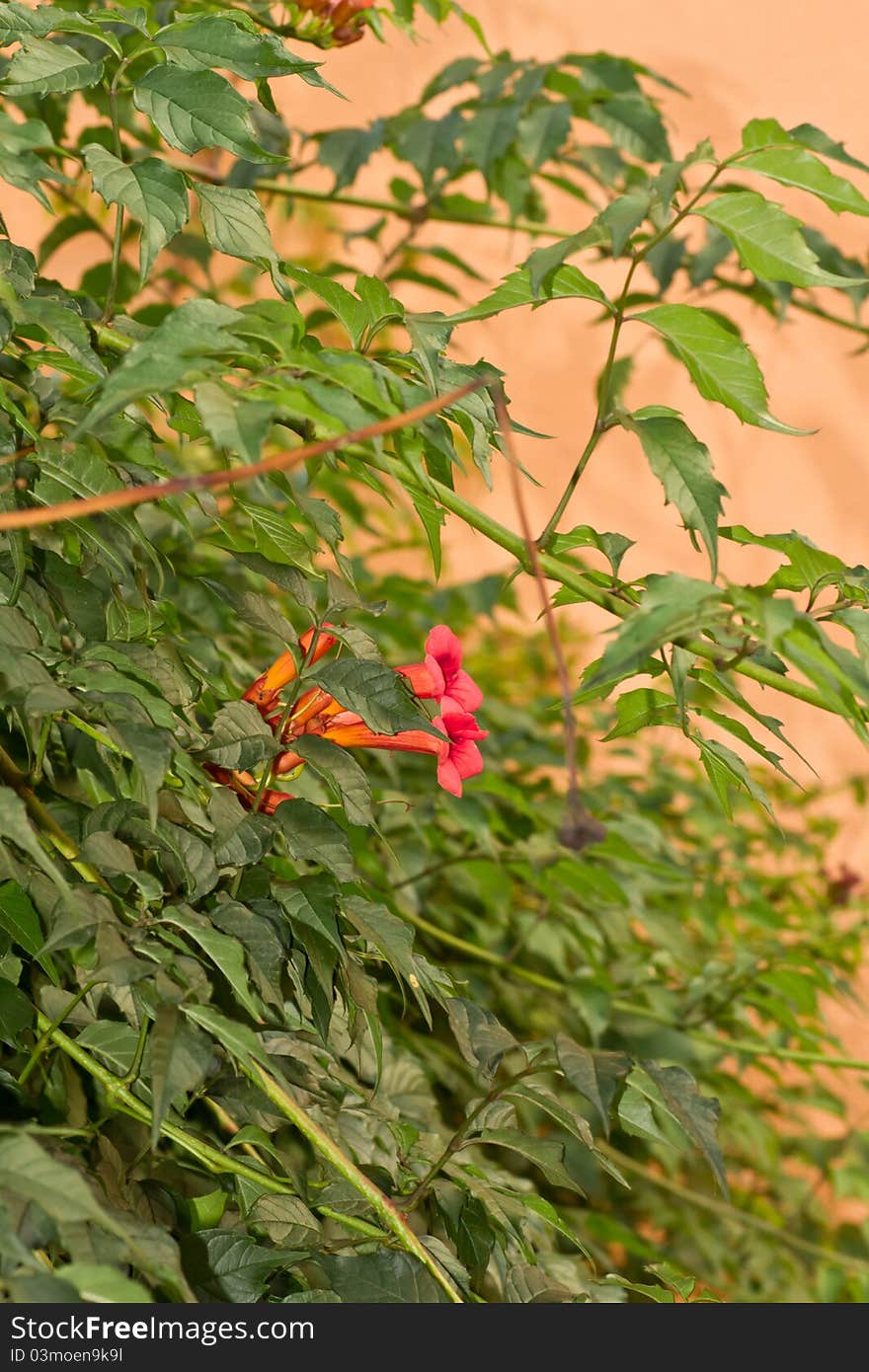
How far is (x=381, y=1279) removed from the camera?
0.43 m

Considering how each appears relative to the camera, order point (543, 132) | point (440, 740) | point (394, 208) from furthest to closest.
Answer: point (394, 208), point (543, 132), point (440, 740)

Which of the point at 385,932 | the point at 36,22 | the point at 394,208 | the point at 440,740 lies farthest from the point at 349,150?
the point at 385,932

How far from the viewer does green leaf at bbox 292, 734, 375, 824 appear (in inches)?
18.4

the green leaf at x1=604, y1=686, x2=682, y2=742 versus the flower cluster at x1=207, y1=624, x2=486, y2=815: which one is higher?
the green leaf at x1=604, y1=686, x2=682, y2=742

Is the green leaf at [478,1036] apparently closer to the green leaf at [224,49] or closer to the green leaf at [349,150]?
the green leaf at [224,49]

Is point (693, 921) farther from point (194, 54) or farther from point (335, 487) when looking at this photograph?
point (194, 54)

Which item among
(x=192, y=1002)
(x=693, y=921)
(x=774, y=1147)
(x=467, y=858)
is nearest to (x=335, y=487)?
(x=467, y=858)

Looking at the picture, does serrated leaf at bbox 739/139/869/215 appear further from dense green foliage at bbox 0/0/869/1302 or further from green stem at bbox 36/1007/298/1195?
green stem at bbox 36/1007/298/1195

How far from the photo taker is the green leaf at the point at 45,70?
0.44m

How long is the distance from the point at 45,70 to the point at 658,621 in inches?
12.6

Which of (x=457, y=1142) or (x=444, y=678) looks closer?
(x=457, y=1142)

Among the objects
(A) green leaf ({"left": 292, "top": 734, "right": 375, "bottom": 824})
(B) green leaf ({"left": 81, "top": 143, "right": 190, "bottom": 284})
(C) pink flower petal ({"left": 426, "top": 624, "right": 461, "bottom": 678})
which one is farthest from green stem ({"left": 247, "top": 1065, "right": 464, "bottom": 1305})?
(B) green leaf ({"left": 81, "top": 143, "right": 190, "bottom": 284})

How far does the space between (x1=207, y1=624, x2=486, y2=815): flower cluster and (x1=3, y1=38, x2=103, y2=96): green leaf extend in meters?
0.23

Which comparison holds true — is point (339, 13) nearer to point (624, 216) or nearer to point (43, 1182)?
point (624, 216)
